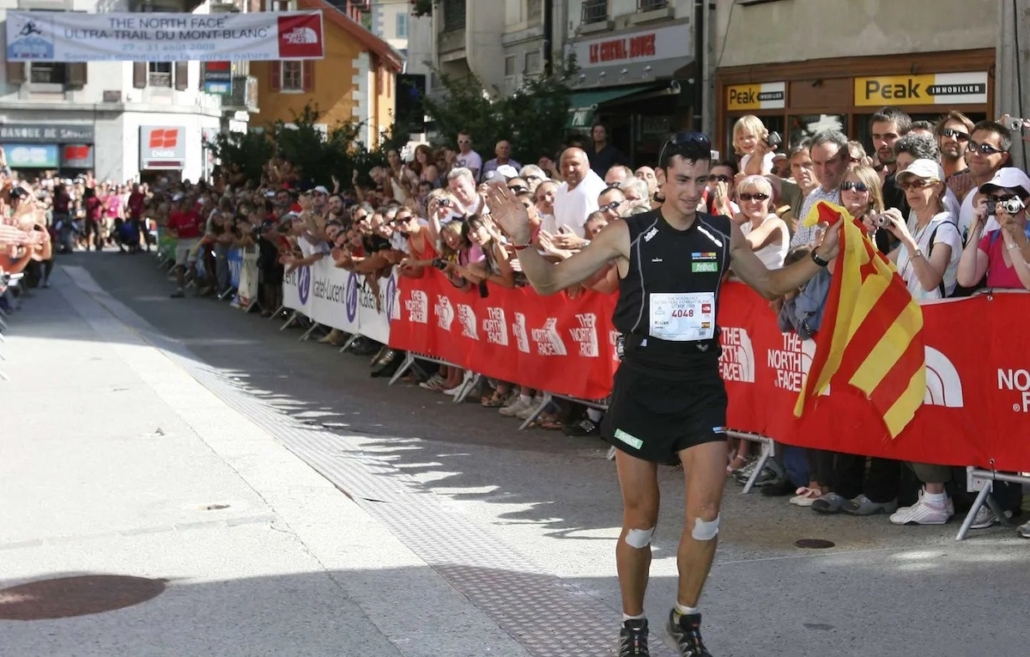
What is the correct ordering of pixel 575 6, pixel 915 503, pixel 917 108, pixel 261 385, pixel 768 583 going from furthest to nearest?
pixel 575 6, pixel 917 108, pixel 261 385, pixel 915 503, pixel 768 583

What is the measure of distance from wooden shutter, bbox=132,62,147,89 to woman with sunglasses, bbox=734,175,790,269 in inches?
1982

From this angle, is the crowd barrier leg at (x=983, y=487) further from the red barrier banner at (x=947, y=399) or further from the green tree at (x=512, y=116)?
the green tree at (x=512, y=116)

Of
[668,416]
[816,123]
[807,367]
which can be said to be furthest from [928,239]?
[816,123]

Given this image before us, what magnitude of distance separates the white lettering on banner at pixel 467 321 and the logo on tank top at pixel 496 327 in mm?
298

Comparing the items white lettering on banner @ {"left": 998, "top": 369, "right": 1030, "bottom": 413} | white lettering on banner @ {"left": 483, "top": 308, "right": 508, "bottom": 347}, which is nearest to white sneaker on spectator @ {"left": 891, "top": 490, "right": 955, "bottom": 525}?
white lettering on banner @ {"left": 998, "top": 369, "right": 1030, "bottom": 413}

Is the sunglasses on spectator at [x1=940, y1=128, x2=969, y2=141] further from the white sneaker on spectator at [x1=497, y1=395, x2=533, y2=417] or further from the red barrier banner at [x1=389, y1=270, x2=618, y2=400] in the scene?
the white sneaker on spectator at [x1=497, y1=395, x2=533, y2=417]

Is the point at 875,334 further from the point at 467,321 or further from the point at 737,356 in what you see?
the point at 467,321

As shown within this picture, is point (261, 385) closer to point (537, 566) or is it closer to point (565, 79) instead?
point (537, 566)

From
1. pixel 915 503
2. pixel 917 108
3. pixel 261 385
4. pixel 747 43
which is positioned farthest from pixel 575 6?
pixel 915 503

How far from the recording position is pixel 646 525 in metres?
5.97

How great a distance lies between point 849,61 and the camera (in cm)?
2061

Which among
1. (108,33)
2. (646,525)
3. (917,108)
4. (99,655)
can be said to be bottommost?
(99,655)

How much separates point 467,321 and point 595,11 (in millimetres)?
15729

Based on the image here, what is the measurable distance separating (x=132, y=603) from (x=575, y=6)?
24169 millimetres
